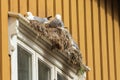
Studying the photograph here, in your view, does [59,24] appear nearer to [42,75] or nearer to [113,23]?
[42,75]

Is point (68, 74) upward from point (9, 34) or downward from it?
downward

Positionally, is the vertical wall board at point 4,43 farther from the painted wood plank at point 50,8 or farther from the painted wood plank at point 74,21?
the painted wood plank at point 74,21

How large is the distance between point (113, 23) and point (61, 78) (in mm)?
2693

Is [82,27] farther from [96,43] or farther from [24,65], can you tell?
[24,65]

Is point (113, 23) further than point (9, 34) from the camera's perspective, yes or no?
Yes

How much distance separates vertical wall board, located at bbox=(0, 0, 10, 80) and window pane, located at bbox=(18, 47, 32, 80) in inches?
9.2

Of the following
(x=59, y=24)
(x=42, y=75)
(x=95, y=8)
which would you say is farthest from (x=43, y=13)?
(x=95, y=8)

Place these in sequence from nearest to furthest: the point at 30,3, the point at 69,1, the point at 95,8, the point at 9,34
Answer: the point at 9,34, the point at 30,3, the point at 69,1, the point at 95,8

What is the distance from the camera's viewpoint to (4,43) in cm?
902

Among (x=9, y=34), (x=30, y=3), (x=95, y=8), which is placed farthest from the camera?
(x=95, y=8)

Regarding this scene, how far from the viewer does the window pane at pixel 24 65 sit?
30.1 ft

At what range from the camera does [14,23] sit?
9.16m

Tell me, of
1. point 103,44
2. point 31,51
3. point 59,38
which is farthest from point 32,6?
point 103,44

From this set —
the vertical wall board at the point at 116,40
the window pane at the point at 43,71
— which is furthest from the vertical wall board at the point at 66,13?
the vertical wall board at the point at 116,40
